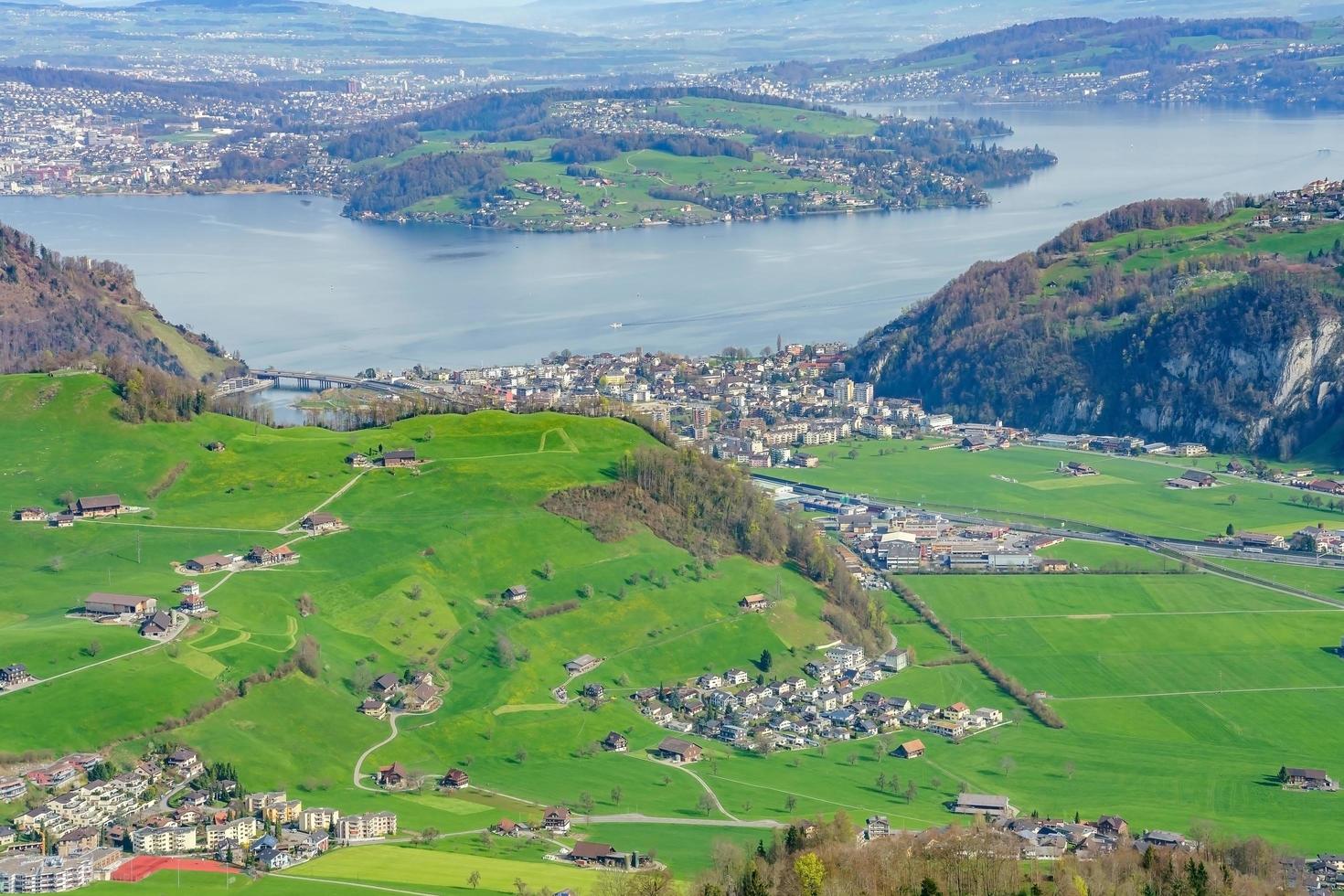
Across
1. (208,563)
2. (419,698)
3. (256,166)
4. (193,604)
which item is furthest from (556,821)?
(256,166)

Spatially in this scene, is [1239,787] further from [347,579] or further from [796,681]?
[347,579]

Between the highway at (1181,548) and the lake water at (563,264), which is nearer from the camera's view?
the highway at (1181,548)

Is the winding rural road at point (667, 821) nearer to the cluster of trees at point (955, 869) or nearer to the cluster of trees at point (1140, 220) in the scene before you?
the cluster of trees at point (955, 869)

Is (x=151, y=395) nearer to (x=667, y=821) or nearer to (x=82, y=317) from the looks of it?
(x=667, y=821)

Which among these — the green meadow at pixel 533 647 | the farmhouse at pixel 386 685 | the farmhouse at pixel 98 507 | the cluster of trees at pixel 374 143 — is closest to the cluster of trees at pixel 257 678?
the green meadow at pixel 533 647

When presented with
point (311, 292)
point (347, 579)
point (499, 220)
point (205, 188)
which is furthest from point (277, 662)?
point (205, 188)

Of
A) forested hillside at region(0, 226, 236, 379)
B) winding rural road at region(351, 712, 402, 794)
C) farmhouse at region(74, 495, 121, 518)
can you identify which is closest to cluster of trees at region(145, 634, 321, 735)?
winding rural road at region(351, 712, 402, 794)
